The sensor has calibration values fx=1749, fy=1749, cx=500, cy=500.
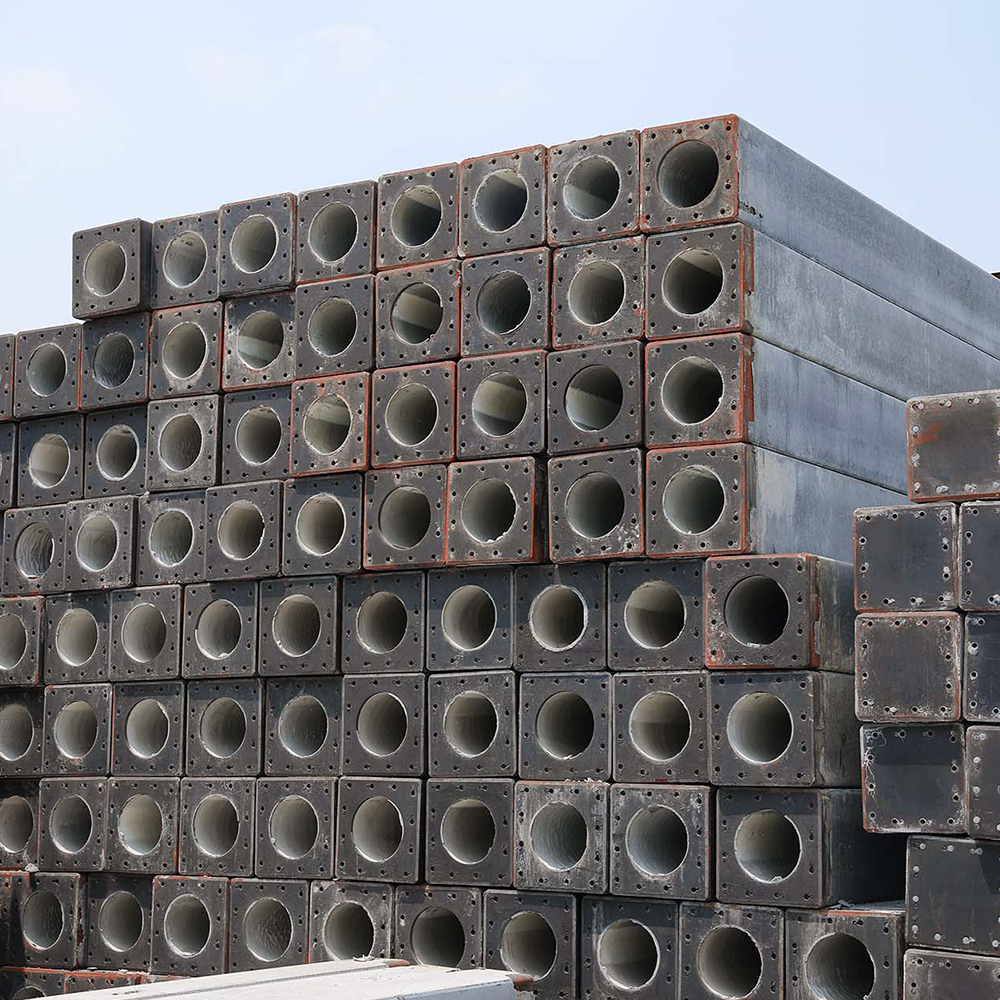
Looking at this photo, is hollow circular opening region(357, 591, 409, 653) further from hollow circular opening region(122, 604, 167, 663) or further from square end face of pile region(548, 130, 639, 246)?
square end face of pile region(548, 130, 639, 246)

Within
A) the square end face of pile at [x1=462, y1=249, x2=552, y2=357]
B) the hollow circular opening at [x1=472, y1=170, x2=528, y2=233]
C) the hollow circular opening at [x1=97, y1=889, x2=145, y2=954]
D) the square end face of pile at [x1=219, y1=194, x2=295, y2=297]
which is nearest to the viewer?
the square end face of pile at [x1=462, y1=249, x2=552, y2=357]

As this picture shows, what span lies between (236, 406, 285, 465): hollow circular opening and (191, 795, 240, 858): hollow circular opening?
6.95 feet

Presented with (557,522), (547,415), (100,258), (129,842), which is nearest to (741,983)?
(557,522)

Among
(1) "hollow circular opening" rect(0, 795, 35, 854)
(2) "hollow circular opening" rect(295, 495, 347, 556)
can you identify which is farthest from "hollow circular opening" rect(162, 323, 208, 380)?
(1) "hollow circular opening" rect(0, 795, 35, 854)

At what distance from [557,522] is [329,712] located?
194 centimetres


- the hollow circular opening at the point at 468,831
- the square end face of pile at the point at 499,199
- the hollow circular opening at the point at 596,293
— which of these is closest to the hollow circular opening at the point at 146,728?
the hollow circular opening at the point at 468,831

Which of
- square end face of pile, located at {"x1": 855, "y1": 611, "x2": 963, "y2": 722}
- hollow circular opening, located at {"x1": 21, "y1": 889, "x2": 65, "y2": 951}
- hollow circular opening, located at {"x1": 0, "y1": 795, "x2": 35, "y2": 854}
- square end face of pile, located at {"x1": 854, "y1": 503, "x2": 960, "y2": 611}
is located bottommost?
hollow circular opening, located at {"x1": 21, "y1": 889, "x2": 65, "y2": 951}

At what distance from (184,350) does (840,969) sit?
564 cm

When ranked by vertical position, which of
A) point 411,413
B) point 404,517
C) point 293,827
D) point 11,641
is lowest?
point 293,827

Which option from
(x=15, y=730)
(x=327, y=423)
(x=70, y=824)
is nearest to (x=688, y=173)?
(x=327, y=423)

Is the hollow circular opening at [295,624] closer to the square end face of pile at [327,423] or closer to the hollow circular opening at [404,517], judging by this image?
the hollow circular opening at [404,517]

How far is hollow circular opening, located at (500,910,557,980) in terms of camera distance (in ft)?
31.3

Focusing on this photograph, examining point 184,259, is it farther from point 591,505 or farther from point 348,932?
point 348,932

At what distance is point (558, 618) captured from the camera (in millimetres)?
9906
